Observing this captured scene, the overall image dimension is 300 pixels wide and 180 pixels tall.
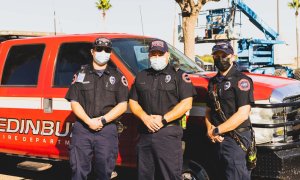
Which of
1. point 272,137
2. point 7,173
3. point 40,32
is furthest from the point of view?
point 40,32

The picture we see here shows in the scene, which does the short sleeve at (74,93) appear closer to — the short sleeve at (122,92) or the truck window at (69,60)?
the short sleeve at (122,92)

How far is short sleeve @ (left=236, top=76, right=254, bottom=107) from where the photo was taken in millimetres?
3848

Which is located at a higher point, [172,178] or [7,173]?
[172,178]

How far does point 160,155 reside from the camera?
4.04 metres

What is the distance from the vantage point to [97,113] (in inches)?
168

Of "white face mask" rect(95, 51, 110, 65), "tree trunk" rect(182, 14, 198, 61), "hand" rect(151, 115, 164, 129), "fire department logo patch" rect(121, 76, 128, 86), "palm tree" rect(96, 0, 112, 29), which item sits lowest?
"hand" rect(151, 115, 164, 129)

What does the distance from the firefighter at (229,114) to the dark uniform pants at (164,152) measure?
12.6 inches

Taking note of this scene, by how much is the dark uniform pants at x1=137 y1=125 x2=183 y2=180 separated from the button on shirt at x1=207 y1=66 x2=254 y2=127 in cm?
39

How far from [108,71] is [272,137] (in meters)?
1.69

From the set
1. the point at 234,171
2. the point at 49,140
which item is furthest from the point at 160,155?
the point at 49,140

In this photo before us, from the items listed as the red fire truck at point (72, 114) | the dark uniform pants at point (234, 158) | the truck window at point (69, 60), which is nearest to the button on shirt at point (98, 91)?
the red fire truck at point (72, 114)

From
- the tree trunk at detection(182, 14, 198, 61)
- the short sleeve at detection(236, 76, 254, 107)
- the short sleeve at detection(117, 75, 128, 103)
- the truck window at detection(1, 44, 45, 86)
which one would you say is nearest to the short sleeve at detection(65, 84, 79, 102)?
the short sleeve at detection(117, 75, 128, 103)

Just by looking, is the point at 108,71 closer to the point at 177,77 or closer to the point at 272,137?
the point at 177,77

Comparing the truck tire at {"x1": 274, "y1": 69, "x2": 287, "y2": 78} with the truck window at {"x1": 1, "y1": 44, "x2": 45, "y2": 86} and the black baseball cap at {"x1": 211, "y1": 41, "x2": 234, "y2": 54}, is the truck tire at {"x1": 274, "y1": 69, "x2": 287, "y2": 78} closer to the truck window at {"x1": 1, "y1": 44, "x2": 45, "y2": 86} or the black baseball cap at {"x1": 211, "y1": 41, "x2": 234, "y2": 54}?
the truck window at {"x1": 1, "y1": 44, "x2": 45, "y2": 86}
